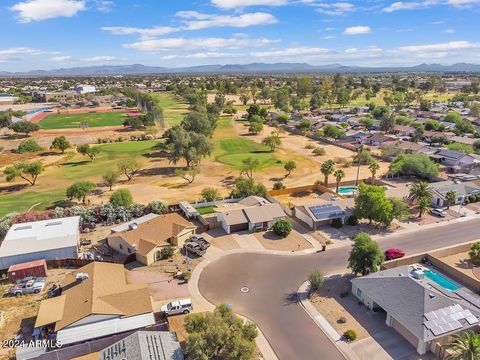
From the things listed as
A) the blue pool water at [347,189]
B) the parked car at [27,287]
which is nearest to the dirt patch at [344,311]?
the parked car at [27,287]

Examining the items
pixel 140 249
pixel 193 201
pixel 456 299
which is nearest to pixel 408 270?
pixel 456 299

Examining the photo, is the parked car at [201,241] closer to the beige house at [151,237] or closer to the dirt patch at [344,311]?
the beige house at [151,237]

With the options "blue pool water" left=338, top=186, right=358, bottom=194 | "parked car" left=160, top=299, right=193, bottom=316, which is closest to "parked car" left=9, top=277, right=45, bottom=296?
"parked car" left=160, top=299, right=193, bottom=316

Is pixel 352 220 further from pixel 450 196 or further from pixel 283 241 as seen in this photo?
pixel 450 196

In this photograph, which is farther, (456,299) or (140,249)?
(140,249)

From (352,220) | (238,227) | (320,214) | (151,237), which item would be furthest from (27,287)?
(352,220)

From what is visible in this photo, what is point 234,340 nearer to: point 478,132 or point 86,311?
point 86,311
